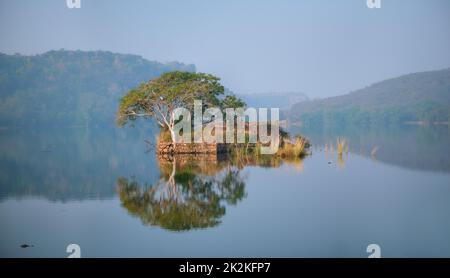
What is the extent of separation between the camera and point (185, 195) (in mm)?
17594

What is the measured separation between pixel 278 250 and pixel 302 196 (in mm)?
6061

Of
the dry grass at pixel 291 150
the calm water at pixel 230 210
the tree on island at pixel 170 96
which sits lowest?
the calm water at pixel 230 210

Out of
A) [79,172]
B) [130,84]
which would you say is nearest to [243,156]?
[79,172]

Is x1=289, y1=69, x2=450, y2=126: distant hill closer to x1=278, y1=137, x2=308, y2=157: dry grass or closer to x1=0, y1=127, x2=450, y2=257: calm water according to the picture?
x1=278, y1=137, x2=308, y2=157: dry grass

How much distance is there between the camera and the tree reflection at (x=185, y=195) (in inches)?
562

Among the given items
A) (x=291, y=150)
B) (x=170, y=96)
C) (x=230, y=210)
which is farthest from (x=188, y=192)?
(x=170, y=96)

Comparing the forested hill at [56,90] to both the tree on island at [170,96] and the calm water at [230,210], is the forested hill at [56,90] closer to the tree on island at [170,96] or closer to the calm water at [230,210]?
the tree on island at [170,96]

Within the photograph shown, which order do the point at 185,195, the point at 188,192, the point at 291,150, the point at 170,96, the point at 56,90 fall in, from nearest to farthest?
the point at 185,195, the point at 188,192, the point at 291,150, the point at 170,96, the point at 56,90

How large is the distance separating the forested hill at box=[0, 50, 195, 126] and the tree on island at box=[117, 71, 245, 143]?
329ft

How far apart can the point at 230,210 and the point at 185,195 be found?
2.65 m

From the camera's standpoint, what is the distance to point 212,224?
1366 cm

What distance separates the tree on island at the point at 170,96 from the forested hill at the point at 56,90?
100279 millimetres

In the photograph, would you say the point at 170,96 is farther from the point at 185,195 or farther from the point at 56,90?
the point at 56,90

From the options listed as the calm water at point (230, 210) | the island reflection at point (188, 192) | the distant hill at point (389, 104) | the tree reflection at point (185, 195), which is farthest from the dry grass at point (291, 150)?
the distant hill at point (389, 104)
